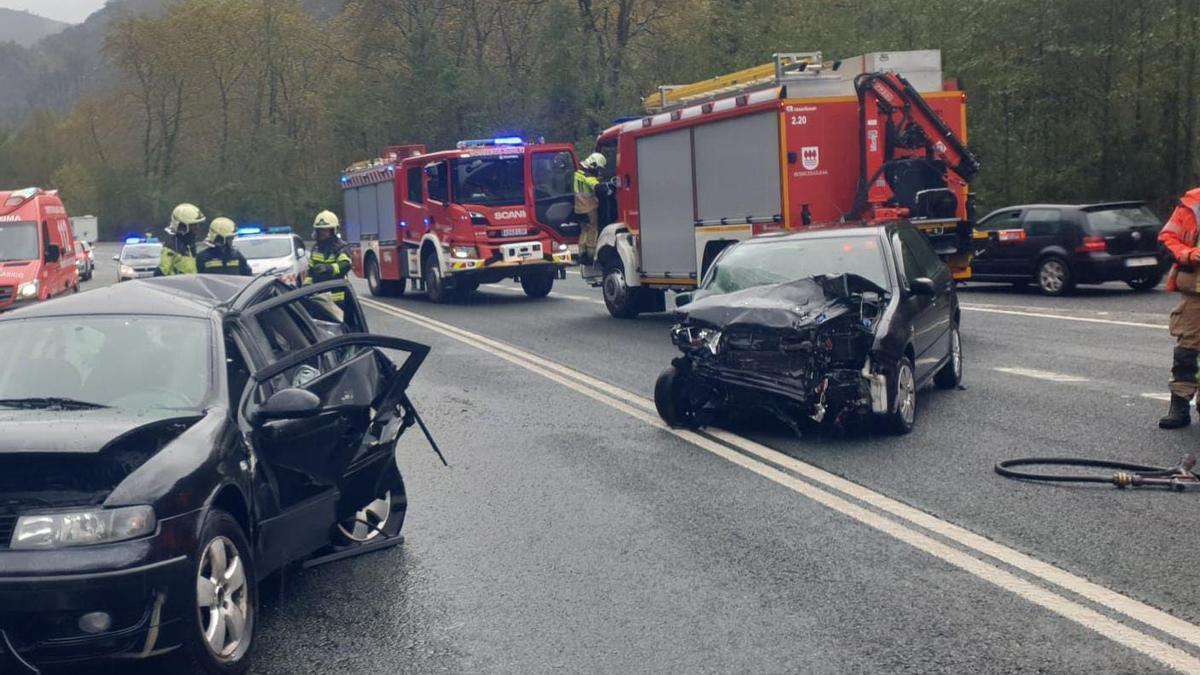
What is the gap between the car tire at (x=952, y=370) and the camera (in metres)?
11.8

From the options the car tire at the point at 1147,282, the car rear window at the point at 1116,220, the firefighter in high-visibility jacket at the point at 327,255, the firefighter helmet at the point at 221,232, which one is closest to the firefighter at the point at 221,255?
the firefighter helmet at the point at 221,232

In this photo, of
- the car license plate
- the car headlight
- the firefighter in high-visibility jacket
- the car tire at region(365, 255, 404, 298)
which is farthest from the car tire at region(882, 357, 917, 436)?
the car tire at region(365, 255, 404, 298)

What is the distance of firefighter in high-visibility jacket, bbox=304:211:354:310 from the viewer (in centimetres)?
1466

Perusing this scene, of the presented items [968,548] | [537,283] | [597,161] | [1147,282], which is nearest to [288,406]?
[968,548]

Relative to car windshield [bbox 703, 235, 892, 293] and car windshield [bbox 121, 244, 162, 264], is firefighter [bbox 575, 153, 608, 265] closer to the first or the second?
car windshield [bbox 703, 235, 892, 293]

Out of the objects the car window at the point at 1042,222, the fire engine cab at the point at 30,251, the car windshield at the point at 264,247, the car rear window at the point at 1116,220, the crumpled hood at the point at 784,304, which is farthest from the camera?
the car windshield at the point at 264,247

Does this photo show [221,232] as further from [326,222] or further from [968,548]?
[968,548]

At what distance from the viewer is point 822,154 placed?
1630cm

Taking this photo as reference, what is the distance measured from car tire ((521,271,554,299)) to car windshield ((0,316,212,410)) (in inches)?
770

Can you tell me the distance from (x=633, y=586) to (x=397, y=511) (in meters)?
1.61

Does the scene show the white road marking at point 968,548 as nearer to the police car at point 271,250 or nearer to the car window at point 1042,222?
the car window at point 1042,222

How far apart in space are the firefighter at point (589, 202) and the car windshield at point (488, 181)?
9.24 ft

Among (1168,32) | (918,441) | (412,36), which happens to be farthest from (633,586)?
(412,36)

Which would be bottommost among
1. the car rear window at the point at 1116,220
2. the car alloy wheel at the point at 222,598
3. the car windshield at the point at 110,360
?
the car alloy wheel at the point at 222,598
